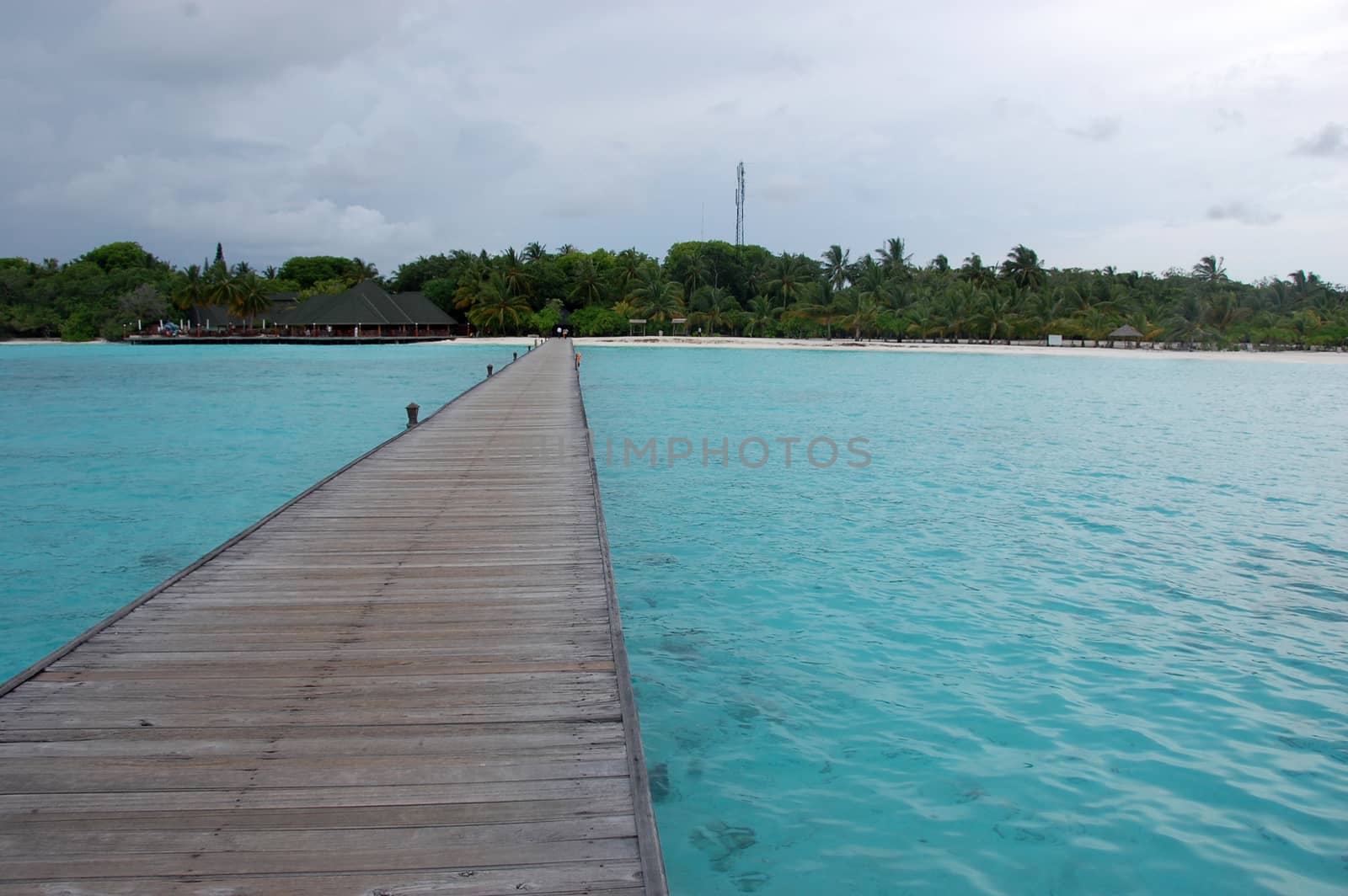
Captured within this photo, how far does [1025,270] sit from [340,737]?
64.4m

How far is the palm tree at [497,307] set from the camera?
59.7 m

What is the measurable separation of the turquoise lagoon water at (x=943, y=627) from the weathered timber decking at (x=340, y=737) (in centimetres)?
99

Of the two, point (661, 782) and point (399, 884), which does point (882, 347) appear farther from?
point (399, 884)

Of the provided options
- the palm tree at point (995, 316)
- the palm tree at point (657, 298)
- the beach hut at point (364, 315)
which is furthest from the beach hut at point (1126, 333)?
the beach hut at point (364, 315)

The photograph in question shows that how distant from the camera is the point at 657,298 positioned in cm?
6100

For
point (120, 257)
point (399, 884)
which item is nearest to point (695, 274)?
point (120, 257)

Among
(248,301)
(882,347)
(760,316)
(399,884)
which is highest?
(248,301)

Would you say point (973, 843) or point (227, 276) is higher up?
point (227, 276)

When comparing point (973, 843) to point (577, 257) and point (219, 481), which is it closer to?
point (219, 481)

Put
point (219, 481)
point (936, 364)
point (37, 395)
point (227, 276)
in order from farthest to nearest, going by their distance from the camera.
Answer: point (227, 276) < point (936, 364) < point (37, 395) < point (219, 481)

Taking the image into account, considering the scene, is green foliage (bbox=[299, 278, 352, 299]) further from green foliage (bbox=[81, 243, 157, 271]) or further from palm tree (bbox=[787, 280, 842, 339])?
palm tree (bbox=[787, 280, 842, 339])

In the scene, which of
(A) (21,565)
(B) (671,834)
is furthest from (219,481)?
(B) (671,834)

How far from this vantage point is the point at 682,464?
13180 mm

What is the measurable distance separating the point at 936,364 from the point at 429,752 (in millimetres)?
40246
